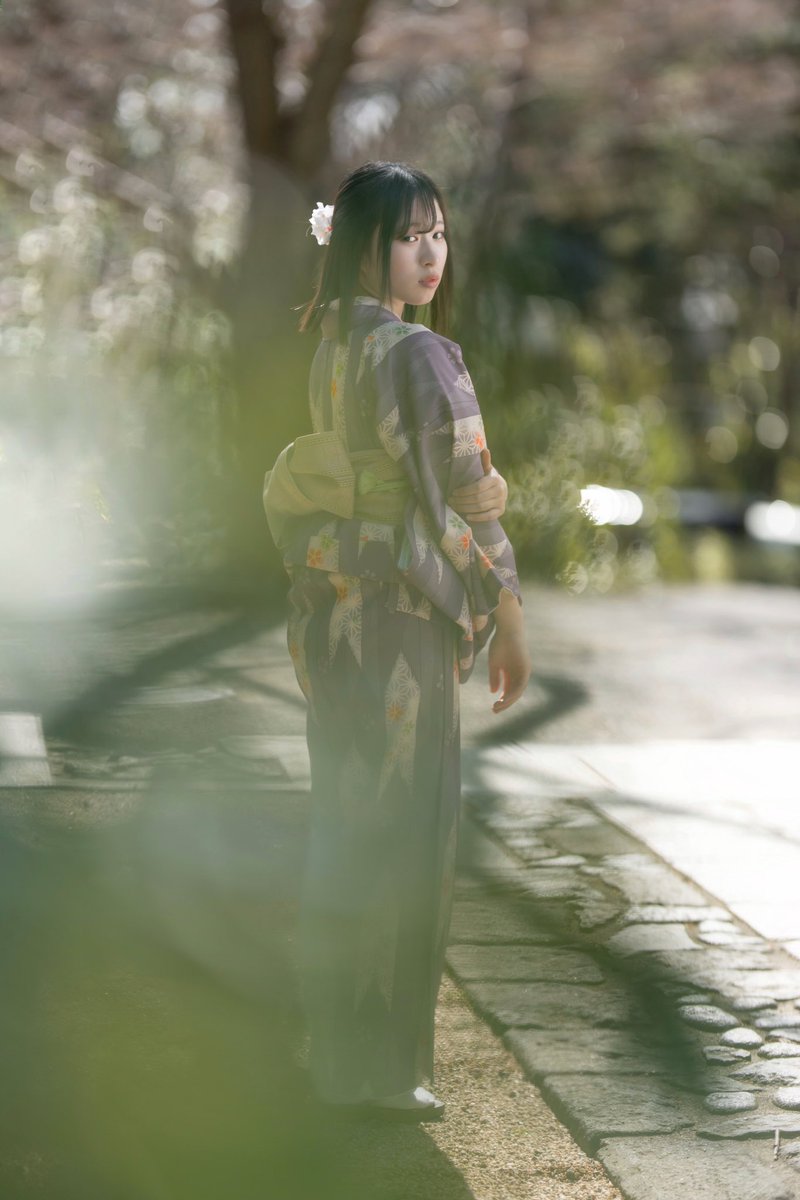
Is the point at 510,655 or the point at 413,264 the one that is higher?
the point at 413,264

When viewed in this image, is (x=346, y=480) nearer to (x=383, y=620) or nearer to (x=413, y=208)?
(x=383, y=620)

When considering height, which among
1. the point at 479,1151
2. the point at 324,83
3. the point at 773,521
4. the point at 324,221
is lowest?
the point at 479,1151

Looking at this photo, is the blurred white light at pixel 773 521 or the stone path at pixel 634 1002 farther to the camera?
the blurred white light at pixel 773 521

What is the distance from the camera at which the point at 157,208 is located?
11188mm

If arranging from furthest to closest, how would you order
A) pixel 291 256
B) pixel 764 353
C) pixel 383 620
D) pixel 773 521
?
pixel 764 353, pixel 773 521, pixel 291 256, pixel 383 620

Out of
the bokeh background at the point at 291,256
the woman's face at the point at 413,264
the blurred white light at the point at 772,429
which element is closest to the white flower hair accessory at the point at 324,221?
the woman's face at the point at 413,264

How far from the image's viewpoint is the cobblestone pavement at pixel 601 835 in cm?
338

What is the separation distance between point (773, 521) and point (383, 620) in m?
15.7

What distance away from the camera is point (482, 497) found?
118 inches

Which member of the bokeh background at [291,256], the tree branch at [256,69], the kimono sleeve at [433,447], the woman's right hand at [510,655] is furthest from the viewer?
the tree branch at [256,69]

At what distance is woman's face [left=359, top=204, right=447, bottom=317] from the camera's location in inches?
118

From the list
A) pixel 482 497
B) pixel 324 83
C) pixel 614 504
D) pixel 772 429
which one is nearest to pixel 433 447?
pixel 482 497

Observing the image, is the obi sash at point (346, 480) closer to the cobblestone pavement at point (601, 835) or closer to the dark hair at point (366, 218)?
the dark hair at point (366, 218)

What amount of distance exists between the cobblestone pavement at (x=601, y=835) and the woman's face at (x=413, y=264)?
5.49 ft
